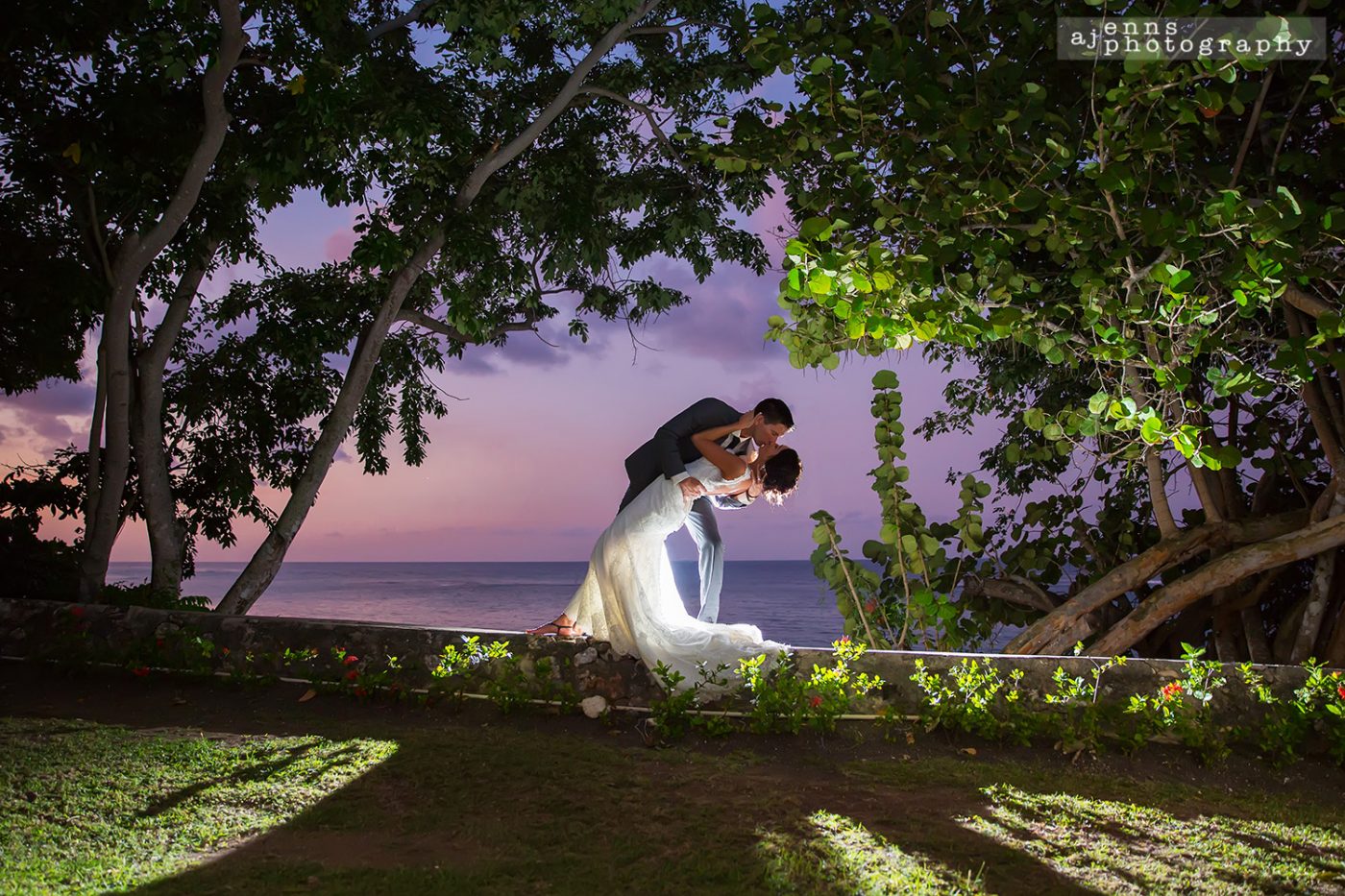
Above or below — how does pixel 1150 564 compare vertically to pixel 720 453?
below

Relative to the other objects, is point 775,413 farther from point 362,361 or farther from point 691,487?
point 362,361

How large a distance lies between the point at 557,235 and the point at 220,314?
3260 mm

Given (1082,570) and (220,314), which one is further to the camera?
(220,314)

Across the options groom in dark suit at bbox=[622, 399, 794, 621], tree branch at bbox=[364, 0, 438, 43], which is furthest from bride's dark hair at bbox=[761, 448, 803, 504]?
tree branch at bbox=[364, 0, 438, 43]

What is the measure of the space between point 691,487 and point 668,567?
44 cm

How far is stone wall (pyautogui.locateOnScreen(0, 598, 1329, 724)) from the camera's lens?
15.1 feet

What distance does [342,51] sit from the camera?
700cm

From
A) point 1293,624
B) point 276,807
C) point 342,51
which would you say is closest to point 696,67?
point 342,51

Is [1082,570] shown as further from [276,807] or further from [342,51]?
[342,51]

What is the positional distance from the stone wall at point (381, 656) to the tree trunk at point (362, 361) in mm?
1696

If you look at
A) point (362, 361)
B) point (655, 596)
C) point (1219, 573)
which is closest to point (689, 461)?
point (655, 596)

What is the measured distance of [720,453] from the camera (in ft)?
16.6

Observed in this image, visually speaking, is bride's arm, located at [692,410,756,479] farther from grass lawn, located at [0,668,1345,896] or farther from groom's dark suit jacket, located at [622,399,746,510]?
grass lawn, located at [0,668,1345,896]

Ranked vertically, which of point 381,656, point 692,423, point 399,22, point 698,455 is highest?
point 399,22
